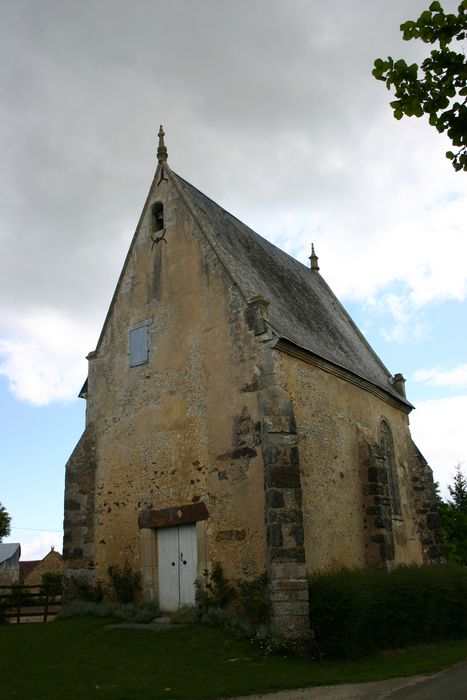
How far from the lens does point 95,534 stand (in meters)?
16.2

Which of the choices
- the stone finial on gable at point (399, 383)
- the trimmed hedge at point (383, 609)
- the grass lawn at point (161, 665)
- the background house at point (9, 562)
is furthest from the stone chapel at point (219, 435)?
the background house at point (9, 562)

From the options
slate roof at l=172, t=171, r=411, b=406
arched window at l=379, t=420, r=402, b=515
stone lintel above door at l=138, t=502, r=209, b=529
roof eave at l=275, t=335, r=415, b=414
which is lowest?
stone lintel above door at l=138, t=502, r=209, b=529

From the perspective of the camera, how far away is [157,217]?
1759cm

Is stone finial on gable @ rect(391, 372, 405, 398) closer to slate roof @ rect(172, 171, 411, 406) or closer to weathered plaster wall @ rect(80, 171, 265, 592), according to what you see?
slate roof @ rect(172, 171, 411, 406)

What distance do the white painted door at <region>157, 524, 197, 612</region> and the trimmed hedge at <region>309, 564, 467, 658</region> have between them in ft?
10.4

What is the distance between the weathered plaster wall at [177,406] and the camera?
1348 cm

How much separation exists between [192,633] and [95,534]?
195 inches

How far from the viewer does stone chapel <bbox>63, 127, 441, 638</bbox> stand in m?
13.0

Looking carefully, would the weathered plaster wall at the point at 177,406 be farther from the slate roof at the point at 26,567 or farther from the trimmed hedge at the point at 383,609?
the slate roof at the point at 26,567

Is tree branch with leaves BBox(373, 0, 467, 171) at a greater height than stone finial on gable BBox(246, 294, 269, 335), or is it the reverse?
stone finial on gable BBox(246, 294, 269, 335)

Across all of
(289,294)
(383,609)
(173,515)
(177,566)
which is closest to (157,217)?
(289,294)

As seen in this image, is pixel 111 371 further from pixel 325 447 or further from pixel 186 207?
pixel 325 447

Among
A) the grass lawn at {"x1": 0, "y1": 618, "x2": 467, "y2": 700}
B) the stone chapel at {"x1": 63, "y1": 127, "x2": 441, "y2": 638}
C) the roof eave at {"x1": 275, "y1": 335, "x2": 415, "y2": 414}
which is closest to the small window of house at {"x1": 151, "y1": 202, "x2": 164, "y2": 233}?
the stone chapel at {"x1": 63, "y1": 127, "x2": 441, "y2": 638}

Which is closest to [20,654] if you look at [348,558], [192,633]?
[192,633]
